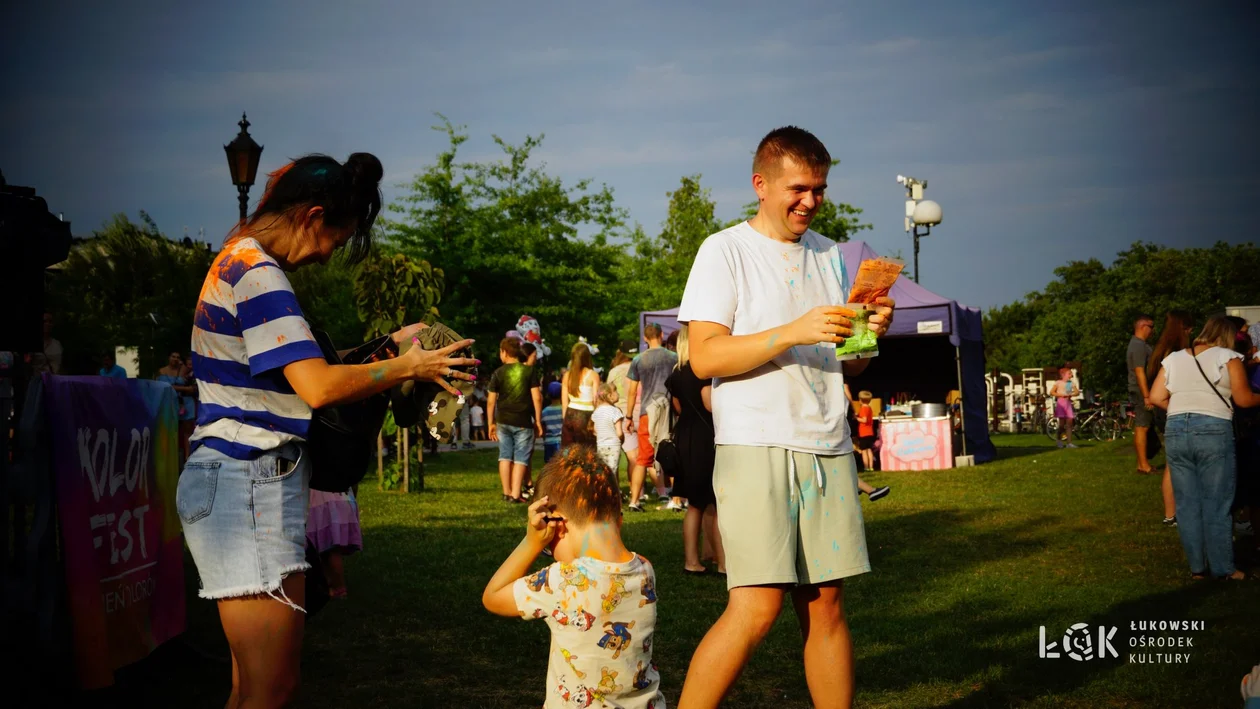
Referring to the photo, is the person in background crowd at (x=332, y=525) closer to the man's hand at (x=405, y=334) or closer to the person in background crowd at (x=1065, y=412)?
the man's hand at (x=405, y=334)

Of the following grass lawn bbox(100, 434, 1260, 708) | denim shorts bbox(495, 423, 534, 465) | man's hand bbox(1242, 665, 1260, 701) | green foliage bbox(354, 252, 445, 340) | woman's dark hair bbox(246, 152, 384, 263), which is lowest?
grass lawn bbox(100, 434, 1260, 708)

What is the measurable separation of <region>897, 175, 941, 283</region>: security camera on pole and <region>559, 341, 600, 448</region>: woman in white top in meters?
11.8

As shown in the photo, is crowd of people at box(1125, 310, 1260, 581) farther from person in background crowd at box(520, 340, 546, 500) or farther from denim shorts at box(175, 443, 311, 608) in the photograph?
person in background crowd at box(520, 340, 546, 500)

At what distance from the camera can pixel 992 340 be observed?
8031cm

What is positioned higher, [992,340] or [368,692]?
[992,340]

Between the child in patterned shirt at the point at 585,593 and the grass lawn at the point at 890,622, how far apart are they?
55.1 inches

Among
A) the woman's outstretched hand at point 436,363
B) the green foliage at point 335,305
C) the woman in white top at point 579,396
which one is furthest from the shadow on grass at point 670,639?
the green foliage at point 335,305

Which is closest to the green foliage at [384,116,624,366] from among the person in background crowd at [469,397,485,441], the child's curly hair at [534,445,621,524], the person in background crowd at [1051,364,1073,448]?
the person in background crowd at [469,397,485,441]

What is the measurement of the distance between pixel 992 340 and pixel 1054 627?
3127 inches

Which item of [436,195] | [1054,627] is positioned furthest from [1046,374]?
[1054,627]

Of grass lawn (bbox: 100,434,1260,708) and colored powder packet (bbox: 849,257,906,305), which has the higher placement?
colored powder packet (bbox: 849,257,906,305)

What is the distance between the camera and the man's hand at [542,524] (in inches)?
120

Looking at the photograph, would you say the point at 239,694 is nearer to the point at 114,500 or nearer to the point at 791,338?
the point at 791,338

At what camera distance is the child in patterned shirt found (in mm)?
2961
